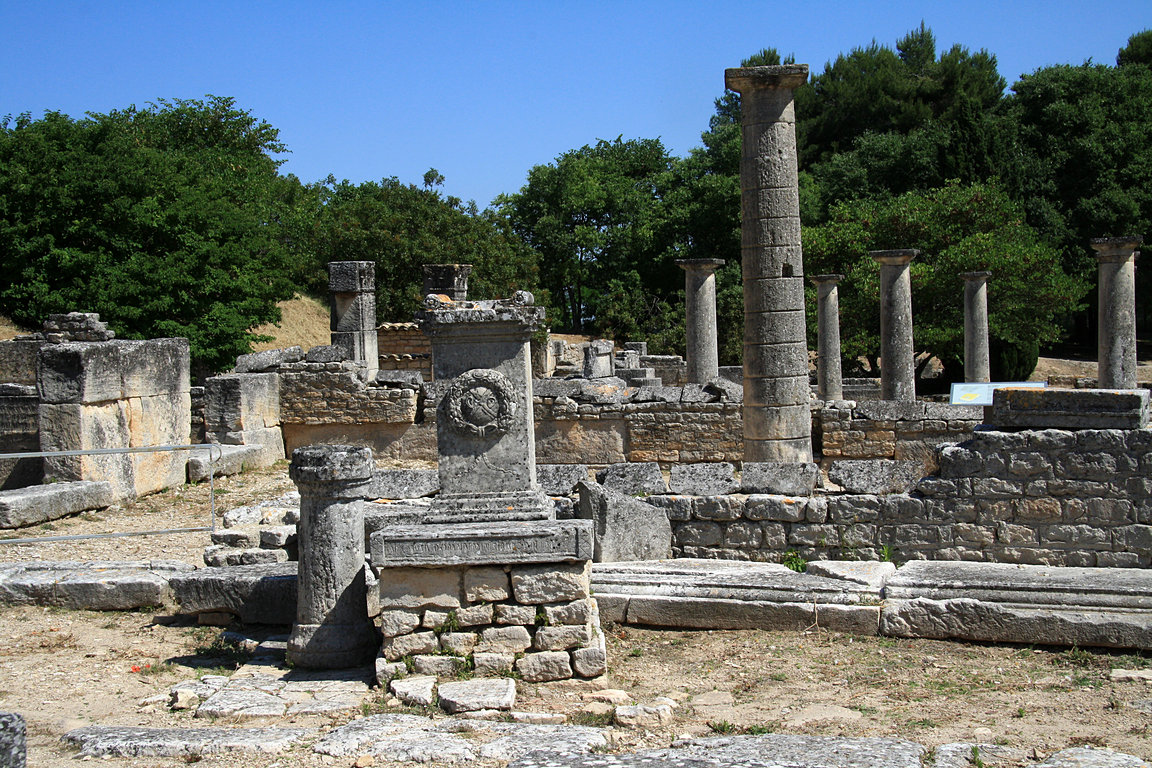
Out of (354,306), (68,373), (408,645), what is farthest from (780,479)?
(354,306)

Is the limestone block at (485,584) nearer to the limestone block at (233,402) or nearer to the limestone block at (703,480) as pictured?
the limestone block at (703,480)

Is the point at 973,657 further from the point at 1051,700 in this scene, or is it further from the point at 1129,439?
the point at 1129,439

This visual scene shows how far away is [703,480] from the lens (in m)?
8.02

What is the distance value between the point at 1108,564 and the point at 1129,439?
3.01 feet

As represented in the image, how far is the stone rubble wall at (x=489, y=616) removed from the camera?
568cm

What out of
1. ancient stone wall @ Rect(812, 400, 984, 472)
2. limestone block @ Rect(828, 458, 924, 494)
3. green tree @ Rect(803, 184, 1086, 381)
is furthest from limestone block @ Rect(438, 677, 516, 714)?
green tree @ Rect(803, 184, 1086, 381)

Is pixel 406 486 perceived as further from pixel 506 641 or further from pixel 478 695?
pixel 478 695

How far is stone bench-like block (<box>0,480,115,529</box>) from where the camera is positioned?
10602 mm

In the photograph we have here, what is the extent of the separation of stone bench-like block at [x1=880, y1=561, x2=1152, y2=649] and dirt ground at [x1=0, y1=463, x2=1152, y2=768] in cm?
9

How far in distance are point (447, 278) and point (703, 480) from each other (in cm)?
1485

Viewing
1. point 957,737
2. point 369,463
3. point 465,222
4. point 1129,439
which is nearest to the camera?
point 957,737

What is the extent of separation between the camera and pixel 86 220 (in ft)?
64.8

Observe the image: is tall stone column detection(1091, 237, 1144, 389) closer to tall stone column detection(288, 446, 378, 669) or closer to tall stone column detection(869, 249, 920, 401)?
tall stone column detection(869, 249, 920, 401)

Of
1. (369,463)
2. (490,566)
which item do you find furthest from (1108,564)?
(369,463)
